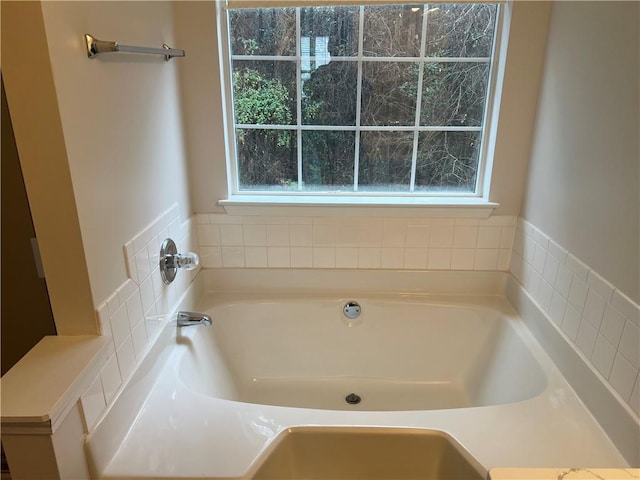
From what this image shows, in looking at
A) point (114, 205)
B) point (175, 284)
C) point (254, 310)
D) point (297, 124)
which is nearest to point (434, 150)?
point (297, 124)

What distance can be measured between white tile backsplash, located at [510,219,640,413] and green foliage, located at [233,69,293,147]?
1.12 meters

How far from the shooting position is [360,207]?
1.93 m

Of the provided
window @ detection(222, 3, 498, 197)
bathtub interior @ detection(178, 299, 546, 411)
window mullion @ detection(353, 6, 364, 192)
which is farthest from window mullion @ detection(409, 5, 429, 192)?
bathtub interior @ detection(178, 299, 546, 411)

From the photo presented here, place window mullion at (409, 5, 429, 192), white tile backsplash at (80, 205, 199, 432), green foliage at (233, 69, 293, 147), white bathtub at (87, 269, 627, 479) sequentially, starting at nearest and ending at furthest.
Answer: white tile backsplash at (80, 205, 199, 432) → white bathtub at (87, 269, 627, 479) → window mullion at (409, 5, 429, 192) → green foliage at (233, 69, 293, 147)

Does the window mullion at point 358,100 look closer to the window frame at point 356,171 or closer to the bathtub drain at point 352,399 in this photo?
the window frame at point 356,171

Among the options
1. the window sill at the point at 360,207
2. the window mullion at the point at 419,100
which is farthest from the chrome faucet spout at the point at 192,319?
the window mullion at the point at 419,100

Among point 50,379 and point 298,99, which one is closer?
point 50,379

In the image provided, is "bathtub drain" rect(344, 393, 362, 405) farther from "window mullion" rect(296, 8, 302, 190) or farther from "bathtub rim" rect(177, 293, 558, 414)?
"window mullion" rect(296, 8, 302, 190)

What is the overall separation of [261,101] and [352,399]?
4.43 ft

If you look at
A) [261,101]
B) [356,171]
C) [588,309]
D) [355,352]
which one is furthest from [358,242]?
[588,309]

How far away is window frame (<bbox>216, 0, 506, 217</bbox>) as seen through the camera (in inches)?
71.4

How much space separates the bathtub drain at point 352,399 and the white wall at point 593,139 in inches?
40.7

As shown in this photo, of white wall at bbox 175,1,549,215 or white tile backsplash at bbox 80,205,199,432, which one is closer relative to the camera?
white tile backsplash at bbox 80,205,199,432

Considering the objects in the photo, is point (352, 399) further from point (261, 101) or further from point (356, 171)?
point (261, 101)
